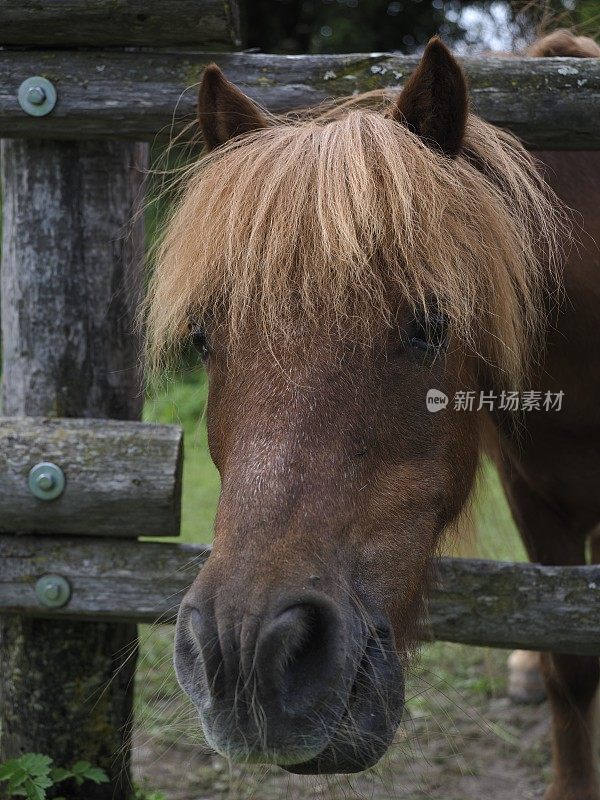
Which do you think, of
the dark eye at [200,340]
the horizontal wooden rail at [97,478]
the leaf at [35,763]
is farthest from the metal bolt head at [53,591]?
the dark eye at [200,340]

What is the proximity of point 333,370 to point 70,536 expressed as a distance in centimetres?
127

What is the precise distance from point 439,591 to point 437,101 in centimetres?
141

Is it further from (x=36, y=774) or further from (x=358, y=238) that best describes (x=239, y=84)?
(x=36, y=774)

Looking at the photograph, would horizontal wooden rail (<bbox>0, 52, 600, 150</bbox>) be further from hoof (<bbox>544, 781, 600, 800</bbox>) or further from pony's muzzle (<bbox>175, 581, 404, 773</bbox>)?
hoof (<bbox>544, 781, 600, 800</bbox>)

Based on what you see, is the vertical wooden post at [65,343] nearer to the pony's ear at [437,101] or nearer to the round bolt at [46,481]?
the round bolt at [46,481]

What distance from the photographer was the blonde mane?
2.00 metres

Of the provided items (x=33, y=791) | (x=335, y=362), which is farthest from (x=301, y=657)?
(x=33, y=791)

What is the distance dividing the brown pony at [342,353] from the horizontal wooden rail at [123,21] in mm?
346

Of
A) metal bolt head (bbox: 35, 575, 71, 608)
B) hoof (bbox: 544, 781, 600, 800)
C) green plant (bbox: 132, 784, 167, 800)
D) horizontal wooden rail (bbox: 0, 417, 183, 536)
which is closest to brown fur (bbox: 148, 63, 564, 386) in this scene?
horizontal wooden rail (bbox: 0, 417, 183, 536)

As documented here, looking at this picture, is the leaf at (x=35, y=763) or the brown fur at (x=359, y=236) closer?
the brown fur at (x=359, y=236)

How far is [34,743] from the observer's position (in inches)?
112

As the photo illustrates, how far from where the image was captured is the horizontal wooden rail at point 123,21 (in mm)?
2596

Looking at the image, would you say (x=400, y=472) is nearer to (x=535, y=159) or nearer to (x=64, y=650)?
(x=535, y=159)

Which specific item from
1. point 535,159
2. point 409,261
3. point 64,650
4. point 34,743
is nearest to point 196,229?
point 409,261
